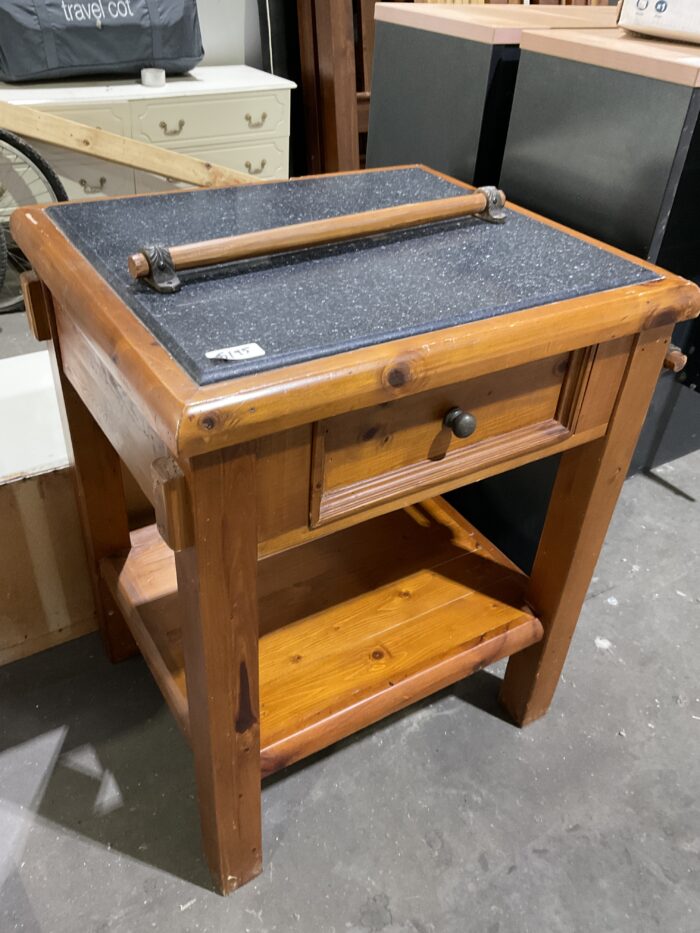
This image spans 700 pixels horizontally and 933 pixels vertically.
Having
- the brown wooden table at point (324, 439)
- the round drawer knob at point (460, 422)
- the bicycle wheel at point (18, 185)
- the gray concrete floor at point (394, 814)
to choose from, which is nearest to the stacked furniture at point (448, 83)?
the brown wooden table at point (324, 439)

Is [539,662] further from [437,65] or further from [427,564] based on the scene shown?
[437,65]

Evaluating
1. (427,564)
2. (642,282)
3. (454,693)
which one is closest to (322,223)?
(642,282)

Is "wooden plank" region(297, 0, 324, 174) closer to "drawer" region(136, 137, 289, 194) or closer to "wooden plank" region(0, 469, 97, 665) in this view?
"drawer" region(136, 137, 289, 194)

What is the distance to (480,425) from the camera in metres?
0.74

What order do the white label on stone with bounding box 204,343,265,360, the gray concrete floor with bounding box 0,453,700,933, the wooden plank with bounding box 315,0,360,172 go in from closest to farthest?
the white label on stone with bounding box 204,343,265,360 < the gray concrete floor with bounding box 0,453,700,933 < the wooden plank with bounding box 315,0,360,172

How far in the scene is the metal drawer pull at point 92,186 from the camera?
2318 mm

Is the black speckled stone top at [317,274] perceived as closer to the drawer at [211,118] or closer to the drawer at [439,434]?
the drawer at [439,434]

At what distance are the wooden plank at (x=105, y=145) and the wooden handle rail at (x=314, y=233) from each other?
4.12 ft

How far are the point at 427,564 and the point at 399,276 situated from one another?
514 millimetres

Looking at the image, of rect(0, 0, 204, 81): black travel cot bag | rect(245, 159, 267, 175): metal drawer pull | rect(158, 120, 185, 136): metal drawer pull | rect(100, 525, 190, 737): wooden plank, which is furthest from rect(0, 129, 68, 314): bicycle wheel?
rect(100, 525, 190, 737): wooden plank

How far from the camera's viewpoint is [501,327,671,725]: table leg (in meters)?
0.82

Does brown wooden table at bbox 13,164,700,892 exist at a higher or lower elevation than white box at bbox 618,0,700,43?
lower

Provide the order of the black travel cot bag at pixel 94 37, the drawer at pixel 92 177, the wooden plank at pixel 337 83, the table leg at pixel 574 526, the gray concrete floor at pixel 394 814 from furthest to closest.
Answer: the wooden plank at pixel 337 83
the drawer at pixel 92 177
the black travel cot bag at pixel 94 37
the gray concrete floor at pixel 394 814
the table leg at pixel 574 526

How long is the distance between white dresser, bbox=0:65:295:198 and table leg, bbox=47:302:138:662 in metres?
1.60
